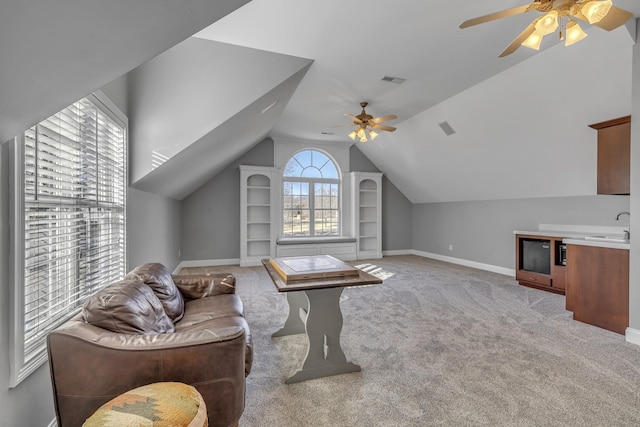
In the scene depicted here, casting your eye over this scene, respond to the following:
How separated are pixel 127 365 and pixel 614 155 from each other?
14.5 feet

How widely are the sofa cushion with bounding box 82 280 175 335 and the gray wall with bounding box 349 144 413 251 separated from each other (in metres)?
6.31

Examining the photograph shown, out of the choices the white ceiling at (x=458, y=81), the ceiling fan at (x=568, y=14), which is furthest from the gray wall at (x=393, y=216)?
the ceiling fan at (x=568, y=14)

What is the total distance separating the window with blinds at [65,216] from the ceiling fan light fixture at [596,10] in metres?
3.05

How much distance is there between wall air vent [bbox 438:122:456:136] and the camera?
482cm

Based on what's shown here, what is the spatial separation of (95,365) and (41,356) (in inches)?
19.0

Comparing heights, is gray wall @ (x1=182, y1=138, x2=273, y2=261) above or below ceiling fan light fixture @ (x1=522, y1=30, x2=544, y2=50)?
below

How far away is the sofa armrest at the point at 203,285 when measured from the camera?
8.69 ft

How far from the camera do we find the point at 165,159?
9.46 feet

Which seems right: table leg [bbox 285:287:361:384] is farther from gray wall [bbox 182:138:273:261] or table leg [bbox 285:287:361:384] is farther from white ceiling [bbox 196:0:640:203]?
gray wall [bbox 182:138:273:261]

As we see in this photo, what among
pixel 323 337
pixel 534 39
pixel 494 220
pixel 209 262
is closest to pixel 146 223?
pixel 323 337

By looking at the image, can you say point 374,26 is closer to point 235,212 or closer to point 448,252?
point 235,212

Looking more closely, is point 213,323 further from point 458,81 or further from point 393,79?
point 458,81

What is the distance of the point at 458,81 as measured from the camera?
3.72 m

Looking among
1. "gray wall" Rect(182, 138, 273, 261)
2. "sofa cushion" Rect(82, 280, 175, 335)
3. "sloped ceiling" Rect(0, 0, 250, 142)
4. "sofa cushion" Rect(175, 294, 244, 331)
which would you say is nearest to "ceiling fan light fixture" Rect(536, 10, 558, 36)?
"sloped ceiling" Rect(0, 0, 250, 142)
